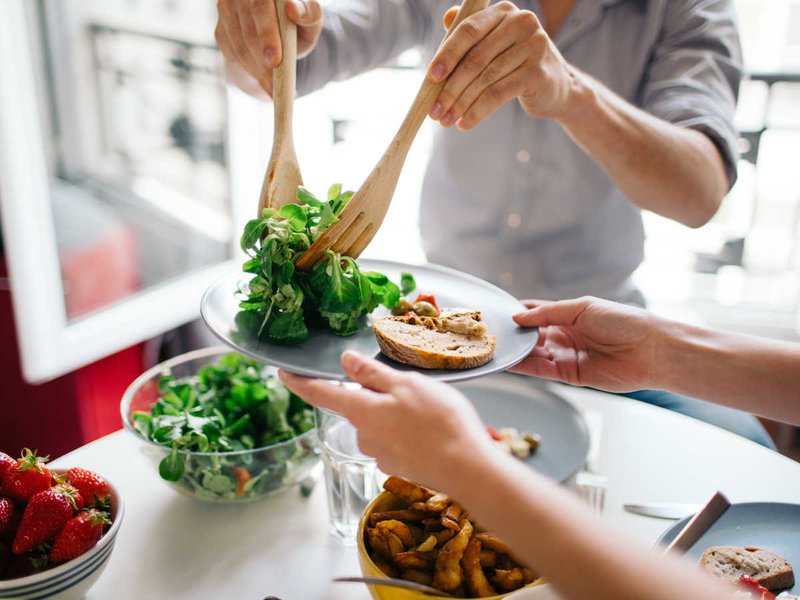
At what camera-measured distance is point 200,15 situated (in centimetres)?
257

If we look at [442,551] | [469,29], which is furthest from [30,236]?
[442,551]

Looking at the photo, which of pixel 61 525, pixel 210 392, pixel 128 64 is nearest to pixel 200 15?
pixel 128 64

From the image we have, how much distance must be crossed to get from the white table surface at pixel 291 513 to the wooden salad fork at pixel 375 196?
1.29 feet

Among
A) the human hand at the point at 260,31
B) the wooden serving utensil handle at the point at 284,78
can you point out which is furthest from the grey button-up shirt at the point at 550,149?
the wooden serving utensil handle at the point at 284,78

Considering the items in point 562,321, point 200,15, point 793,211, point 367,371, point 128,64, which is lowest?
point 793,211

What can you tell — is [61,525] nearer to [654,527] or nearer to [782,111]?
[654,527]

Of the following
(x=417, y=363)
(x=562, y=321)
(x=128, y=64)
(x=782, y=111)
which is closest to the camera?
(x=417, y=363)

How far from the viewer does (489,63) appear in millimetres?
A: 1036

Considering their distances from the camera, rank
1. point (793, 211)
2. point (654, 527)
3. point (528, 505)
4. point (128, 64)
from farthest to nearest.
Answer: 1. point (793, 211)
2. point (128, 64)
3. point (654, 527)
4. point (528, 505)

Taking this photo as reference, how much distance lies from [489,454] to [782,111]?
10.3ft

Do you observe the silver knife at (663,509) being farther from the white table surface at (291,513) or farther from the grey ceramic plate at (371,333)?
the grey ceramic plate at (371,333)

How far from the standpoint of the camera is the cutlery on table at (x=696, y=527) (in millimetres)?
841

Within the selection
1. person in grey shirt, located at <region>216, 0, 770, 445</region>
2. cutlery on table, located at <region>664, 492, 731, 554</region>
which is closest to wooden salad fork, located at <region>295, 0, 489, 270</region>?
person in grey shirt, located at <region>216, 0, 770, 445</region>

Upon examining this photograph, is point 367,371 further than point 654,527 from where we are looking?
No
